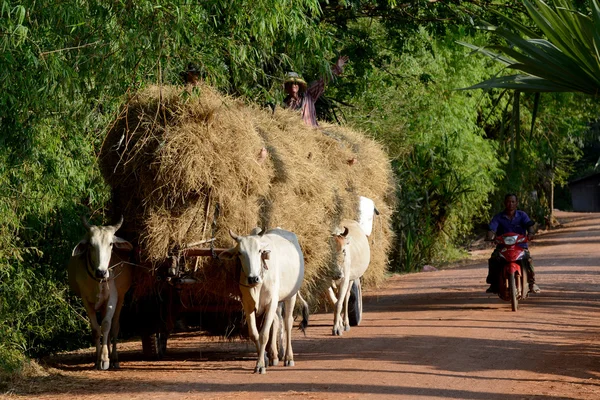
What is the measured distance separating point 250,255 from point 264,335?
85cm

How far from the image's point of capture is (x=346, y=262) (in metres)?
12.0

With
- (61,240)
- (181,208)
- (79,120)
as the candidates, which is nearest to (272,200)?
(181,208)

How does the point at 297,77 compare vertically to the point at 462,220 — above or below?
above

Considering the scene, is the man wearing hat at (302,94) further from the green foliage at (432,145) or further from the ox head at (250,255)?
the green foliage at (432,145)

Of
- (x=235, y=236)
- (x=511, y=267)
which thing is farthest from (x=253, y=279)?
(x=511, y=267)

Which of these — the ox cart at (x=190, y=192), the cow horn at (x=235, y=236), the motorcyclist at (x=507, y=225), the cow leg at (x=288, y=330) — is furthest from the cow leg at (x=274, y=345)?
the motorcyclist at (x=507, y=225)

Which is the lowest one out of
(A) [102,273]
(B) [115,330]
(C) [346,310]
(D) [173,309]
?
(C) [346,310]

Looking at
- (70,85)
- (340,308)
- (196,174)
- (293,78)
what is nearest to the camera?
(70,85)

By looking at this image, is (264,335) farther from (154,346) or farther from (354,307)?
(354,307)

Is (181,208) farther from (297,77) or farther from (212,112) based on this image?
(297,77)

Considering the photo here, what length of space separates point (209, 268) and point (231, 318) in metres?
0.69

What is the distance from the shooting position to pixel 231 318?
9.73 metres

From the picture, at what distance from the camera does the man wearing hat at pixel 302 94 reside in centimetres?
1307

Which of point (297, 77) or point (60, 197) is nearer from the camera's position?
point (60, 197)
